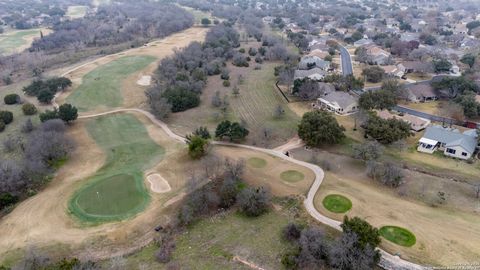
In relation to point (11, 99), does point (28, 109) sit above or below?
above

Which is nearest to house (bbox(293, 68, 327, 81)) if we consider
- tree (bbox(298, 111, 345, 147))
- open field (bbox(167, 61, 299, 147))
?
open field (bbox(167, 61, 299, 147))

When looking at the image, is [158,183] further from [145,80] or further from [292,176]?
[145,80]

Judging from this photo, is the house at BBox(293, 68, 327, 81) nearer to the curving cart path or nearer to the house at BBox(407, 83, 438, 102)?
the house at BBox(407, 83, 438, 102)

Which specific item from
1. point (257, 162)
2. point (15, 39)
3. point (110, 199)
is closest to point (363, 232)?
point (257, 162)

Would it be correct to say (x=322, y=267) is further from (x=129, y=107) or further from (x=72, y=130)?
(x=129, y=107)

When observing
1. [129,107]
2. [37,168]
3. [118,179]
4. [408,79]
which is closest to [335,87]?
[408,79]
